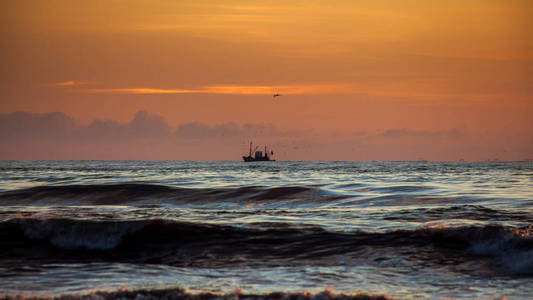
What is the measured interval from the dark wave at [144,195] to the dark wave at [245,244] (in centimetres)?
1008

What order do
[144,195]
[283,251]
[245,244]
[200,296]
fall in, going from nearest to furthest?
[200,296], [283,251], [245,244], [144,195]

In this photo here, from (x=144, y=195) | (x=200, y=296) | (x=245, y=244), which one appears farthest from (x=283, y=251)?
(x=144, y=195)

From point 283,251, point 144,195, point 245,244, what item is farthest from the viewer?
point 144,195

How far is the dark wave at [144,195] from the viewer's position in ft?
83.0

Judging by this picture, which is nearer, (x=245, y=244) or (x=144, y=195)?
(x=245, y=244)

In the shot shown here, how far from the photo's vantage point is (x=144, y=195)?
28125 mm

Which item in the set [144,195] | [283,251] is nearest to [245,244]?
[283,251]

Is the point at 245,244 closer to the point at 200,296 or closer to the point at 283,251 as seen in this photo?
the point at 283,251

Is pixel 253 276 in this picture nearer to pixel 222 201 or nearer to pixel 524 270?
pixel 524 270

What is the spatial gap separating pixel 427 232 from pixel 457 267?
2.66 metres

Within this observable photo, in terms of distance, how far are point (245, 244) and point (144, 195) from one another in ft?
54.1

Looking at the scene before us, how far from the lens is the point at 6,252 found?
1270 cm

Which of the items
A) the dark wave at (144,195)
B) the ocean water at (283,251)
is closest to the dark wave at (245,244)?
the ocean water at (283,251)

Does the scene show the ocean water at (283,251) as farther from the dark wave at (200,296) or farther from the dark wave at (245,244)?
the dark wave at (200,296)
